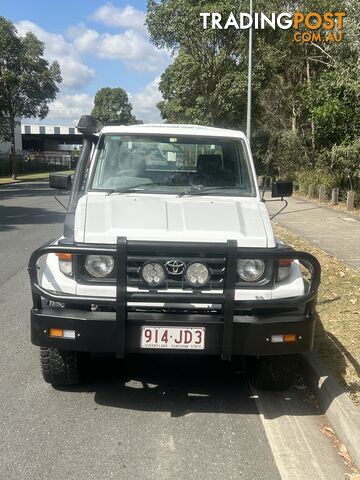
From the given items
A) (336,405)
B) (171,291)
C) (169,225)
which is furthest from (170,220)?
(336,405)

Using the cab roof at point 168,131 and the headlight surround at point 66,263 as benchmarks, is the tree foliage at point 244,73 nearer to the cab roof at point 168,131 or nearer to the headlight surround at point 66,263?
the cab roof at point 168,131

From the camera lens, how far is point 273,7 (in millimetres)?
24031

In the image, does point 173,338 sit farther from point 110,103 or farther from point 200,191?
point 110,103

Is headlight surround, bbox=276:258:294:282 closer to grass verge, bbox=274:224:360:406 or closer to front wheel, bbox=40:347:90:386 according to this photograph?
grass verge, bbox=274:224:360:406

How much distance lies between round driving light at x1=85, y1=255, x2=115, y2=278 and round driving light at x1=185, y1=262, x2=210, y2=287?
531 millimetres

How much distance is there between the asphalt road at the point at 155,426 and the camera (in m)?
3.07

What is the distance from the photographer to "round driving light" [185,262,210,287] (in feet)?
11.5

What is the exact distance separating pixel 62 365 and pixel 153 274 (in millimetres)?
1092

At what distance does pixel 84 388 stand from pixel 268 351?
155 centimetres

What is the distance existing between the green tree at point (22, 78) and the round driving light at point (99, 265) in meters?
31.3

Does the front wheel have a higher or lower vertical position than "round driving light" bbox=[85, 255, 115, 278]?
lower

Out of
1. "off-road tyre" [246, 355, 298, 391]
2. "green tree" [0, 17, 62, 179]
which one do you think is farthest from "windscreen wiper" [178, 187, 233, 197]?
"green tree" [0, 17, 62, 179]

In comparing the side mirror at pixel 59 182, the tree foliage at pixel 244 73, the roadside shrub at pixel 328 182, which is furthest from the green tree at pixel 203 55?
the side mirror at pixel 59 182

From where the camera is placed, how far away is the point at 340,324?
17.5 feet
